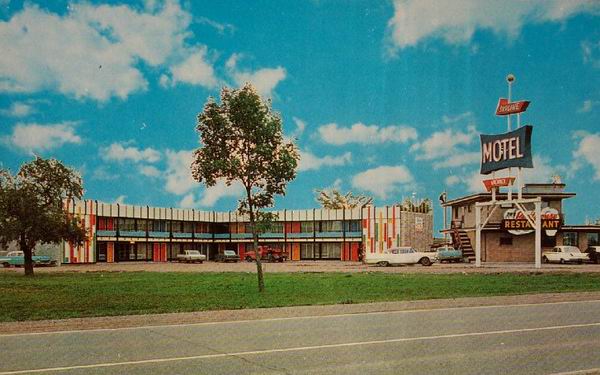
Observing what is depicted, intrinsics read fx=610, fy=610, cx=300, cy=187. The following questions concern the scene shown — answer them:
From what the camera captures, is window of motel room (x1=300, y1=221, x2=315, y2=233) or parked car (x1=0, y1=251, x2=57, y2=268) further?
window of motel room (x1=300, y1=221, x2=315, y2=233)

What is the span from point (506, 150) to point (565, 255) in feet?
41.8

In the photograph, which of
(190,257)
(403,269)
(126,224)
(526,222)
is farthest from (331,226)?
(403,269)

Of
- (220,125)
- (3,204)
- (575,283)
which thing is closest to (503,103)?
(575,283)

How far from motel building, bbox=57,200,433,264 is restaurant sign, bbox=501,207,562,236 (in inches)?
687

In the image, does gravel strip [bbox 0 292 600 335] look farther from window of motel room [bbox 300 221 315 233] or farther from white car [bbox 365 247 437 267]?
window of motel room [bbox 300 221 315 233]

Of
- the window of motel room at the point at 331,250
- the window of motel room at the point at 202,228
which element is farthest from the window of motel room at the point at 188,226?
the window of motel room at the point at 331,250

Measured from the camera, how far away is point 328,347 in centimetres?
1109

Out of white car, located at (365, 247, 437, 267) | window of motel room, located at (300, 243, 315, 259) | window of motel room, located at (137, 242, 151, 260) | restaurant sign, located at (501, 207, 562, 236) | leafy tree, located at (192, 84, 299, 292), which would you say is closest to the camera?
leafy tree, located at (192, 84, 299, 292)

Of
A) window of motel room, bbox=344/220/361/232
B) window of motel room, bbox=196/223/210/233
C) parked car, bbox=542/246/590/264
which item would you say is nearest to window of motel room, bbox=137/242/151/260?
window of motel room, bbox=196/223/210/233

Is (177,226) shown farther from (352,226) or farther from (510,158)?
(510,158)

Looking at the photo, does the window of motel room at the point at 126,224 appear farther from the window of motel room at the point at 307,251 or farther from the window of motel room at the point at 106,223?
the window of motel room at the point at 307,251

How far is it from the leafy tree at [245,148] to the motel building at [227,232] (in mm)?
39415

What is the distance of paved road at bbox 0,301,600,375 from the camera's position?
30.3 feet

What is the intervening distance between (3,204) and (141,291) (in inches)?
687
